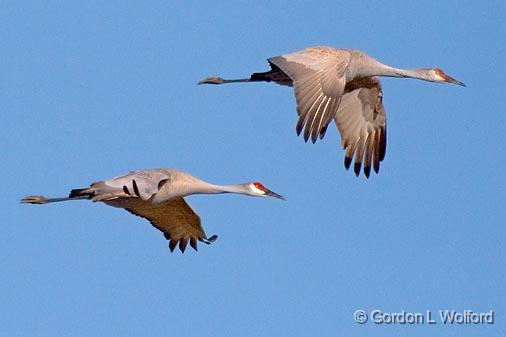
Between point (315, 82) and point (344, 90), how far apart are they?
99 centimetres

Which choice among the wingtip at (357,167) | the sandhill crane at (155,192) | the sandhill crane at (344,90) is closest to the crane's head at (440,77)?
the sandhill crane at (344,90)

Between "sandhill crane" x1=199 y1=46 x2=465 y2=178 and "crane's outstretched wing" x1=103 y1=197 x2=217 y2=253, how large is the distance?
1.84m

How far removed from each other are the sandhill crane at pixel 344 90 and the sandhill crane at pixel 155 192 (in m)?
1.56

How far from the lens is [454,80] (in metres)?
17.5

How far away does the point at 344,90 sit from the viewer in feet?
53.1

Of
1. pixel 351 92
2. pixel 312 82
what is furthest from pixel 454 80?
pixel 312 82

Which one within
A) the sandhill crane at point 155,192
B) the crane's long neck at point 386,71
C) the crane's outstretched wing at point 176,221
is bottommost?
the sandhill crane at point 155,192

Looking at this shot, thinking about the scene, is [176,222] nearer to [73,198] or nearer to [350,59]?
[73,198]

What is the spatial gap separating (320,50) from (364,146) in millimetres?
2577

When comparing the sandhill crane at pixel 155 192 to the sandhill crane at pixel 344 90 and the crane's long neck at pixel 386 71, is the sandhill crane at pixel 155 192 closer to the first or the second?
the sandhill crane at pixel 344 90

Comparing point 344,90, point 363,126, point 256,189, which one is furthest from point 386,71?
point 256,189

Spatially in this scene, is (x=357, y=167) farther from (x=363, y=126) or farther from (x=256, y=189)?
(x=256, y=189)

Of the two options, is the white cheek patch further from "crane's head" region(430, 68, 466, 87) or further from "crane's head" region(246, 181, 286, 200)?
"crane's head" region(430, 68, 466, 87)

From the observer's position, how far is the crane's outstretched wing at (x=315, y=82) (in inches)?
585
